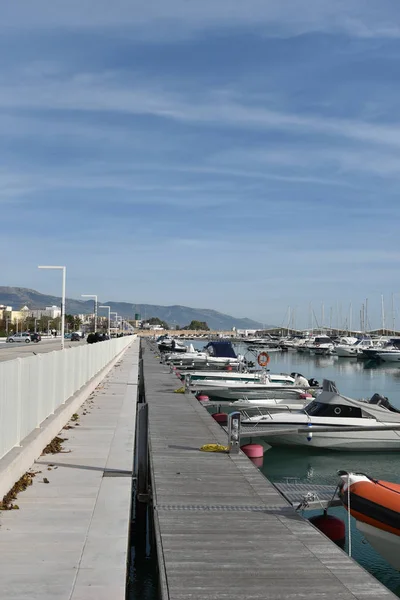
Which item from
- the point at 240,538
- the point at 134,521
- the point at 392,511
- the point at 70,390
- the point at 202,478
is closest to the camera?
the point at 240,538

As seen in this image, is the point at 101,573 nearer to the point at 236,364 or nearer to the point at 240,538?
the point at 240,538

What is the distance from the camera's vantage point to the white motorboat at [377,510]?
11.3 metres

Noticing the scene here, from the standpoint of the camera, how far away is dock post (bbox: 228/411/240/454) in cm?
1417

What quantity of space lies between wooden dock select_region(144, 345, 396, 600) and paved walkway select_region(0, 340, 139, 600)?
23.5 inches

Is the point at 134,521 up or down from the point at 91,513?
down

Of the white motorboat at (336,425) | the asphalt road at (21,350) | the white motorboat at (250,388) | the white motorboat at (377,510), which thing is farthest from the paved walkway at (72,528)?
the asphalt road at (21,350)

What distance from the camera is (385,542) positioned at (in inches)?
455

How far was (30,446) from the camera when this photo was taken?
12664 millimetres

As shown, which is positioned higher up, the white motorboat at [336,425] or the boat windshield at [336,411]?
the boat windshield at [336,411]

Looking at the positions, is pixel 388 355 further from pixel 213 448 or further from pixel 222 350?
pixel 213 448

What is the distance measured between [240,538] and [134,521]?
634 cm

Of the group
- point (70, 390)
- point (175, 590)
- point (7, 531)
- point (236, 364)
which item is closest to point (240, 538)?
point (175, 590)

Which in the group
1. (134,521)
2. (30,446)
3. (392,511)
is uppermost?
(30,446)

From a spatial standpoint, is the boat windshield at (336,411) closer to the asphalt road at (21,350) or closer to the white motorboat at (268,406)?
the white motorboat at (268,406)
